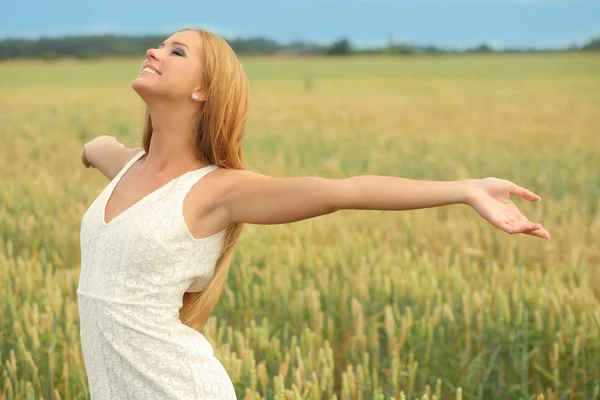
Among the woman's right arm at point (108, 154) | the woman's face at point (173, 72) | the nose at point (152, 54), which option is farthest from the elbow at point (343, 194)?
the woman's right arm at point (108, 154)

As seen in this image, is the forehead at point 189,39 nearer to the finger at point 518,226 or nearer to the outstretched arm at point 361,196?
the outstretched arm at point 361,196

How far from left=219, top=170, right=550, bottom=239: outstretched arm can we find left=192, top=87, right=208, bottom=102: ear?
195 millimetres

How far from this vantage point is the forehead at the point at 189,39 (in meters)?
2.31

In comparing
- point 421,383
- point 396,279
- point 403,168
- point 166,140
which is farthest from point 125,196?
point 403,168

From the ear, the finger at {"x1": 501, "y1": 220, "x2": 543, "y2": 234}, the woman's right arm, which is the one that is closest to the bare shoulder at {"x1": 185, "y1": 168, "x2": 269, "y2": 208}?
the ear

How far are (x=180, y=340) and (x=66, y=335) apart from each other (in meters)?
1.15

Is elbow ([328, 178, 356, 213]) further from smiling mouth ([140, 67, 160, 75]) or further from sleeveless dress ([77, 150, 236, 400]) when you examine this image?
smiling mouth ([140, 67, 160, 75])

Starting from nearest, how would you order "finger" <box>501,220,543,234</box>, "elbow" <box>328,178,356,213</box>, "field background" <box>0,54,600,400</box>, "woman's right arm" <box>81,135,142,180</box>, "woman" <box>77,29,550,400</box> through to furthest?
"finger" <box>501,220,543,234</box> < "elbow" <box>328,178,356,213</box> < "woman" <box>77,29,550,400</box> < "woman's right arm" <box>81,135,142,180</box> < "field background" <box>0,54,600,400</box>

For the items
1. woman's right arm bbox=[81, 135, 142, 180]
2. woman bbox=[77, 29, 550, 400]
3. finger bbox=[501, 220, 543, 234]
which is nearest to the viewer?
finger bbox=[501, 220, 543, 234]

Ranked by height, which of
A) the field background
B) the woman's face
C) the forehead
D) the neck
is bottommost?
the field background

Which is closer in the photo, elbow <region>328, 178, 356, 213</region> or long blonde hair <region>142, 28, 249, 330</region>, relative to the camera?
elbow <region>328, 178, 356, 213</region>

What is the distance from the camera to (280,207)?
2.15 m

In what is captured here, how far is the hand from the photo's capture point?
1.91 metres

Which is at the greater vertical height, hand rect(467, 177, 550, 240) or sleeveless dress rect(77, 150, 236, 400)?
hand rect(467, 177, 550, 240)
